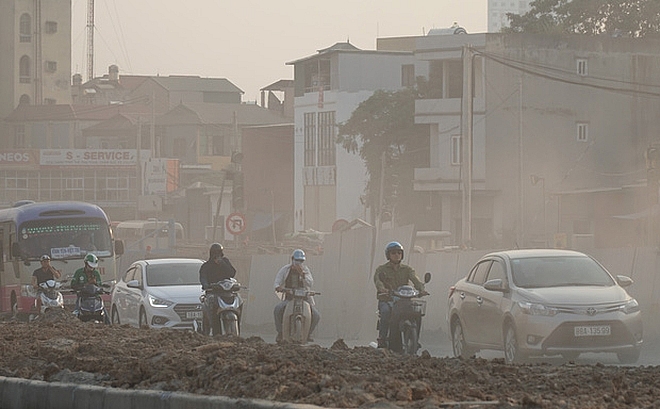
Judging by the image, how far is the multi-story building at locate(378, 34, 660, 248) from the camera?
64812 mm

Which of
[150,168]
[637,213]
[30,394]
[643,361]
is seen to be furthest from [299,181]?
[30,394]

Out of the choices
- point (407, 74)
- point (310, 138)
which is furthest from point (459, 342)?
point (407, 74)

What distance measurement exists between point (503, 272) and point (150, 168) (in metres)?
86.1

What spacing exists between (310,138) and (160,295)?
2879 inches

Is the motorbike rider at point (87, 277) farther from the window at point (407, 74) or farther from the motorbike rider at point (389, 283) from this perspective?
the window at point (407, 74)

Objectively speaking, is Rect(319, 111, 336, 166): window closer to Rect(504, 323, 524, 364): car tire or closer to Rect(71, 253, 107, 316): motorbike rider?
Rect(71, 253, 107, 316): motorbike rider

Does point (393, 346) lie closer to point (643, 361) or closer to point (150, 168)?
point (643, 361)

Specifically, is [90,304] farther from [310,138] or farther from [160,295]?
[310,138]

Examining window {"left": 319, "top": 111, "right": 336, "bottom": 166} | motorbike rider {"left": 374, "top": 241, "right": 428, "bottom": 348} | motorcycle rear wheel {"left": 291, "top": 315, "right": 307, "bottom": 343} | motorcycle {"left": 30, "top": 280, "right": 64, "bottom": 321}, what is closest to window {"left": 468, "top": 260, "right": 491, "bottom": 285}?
motorbike rider {"left": 374, "top": 241, "right": 428, "bottom": 348}

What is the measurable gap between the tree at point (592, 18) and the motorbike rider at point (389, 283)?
59.0 m

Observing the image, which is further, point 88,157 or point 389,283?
point 88,157

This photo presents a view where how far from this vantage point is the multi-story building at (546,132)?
2552 inches

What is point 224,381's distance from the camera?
10867 mm

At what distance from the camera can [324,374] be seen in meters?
10.7
